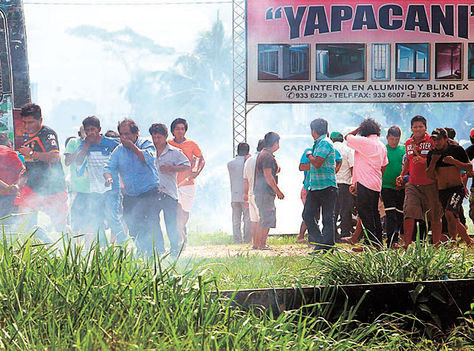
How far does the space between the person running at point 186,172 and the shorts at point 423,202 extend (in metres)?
2.34

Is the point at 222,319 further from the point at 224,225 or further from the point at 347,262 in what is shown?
the point at 224,225

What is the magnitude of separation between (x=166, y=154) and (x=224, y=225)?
4890 millimetres

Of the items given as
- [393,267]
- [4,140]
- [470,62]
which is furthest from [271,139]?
[393,267]

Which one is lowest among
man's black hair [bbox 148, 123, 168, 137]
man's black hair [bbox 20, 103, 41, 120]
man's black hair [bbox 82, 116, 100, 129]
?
man's black hair [bbox 148, 123, 168, 137]

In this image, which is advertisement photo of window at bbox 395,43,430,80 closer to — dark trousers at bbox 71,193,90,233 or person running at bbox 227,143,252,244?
person running at bbox 227,143,252,244

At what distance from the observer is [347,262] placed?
418cm

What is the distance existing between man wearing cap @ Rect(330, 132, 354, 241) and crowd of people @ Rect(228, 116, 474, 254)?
576 mm

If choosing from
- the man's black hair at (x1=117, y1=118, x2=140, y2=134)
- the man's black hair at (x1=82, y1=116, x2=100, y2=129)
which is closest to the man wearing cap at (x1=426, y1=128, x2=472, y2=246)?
the man's black hair at (x1=117, y1=118, x2=140, y2=134)

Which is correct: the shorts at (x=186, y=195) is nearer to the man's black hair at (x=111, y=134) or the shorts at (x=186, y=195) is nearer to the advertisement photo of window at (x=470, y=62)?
the man's black hair at (x=111, y=134)

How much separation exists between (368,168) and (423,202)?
68 centimetres

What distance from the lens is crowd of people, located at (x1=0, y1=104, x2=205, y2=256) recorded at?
6.48 meters

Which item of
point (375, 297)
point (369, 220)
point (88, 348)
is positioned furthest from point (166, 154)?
point (88, 348)

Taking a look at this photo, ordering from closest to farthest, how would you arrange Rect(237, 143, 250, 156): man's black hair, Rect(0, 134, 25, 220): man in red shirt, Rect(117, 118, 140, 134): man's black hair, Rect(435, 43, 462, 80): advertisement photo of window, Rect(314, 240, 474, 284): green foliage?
1. Rect(314, 240, 474, 284): green foliage
2. Rect(0, 134, 25, 220): man in red shirt
3. Rect(117, 118, 140, 134): man's black hair
4. Rect(237, 143, 250, 156): man's black hair
5. Rect(435, 43, 462, 80): advertisement photo of window

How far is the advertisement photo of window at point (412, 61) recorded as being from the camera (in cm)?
1001
